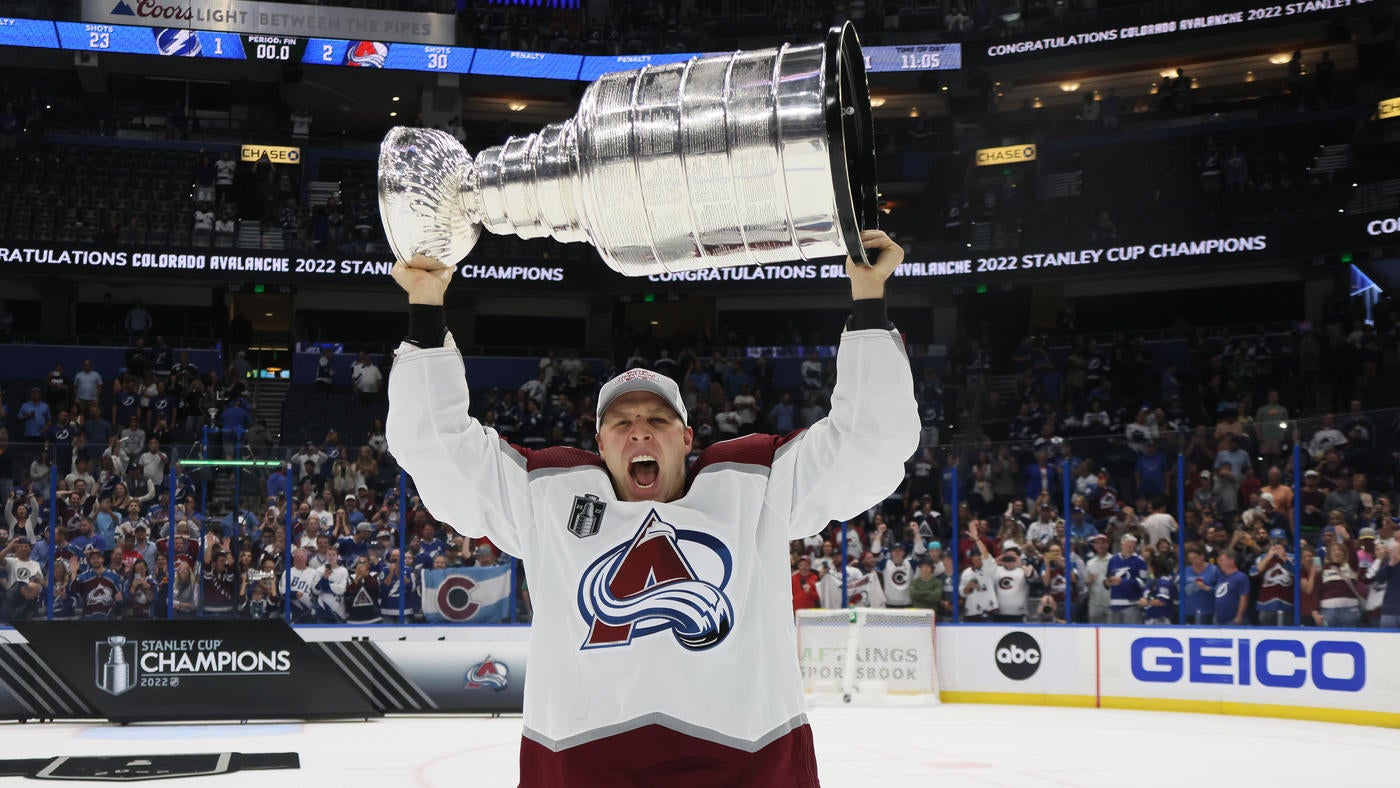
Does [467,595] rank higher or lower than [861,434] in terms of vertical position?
lower

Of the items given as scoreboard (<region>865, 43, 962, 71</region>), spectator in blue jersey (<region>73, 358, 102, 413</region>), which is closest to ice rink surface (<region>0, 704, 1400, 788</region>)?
spectator in blue jersey (<region>73, 358, 102, 413</region>)

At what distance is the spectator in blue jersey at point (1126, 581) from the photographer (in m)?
11.8

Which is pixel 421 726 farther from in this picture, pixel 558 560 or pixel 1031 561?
pixel 558 560

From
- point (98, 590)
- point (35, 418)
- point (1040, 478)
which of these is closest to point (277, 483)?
point (98, 590)

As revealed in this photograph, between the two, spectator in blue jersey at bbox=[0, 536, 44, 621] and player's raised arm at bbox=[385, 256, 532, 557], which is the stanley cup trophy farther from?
spectator in blue jersey at bbox=[0, 536, 44, 621]

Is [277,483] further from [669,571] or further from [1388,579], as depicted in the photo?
[669,571]

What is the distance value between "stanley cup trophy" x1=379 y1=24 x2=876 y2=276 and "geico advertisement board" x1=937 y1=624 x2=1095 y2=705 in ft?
35.2

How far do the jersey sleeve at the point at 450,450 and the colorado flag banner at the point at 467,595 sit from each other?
9569 millimetres

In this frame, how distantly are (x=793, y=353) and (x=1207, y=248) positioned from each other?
Answer: 7.01 metres

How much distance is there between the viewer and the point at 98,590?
11.3 m

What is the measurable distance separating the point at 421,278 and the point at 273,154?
25.2m

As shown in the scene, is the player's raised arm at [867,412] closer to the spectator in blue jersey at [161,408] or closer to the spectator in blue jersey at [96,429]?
the spectator in blue jersey at [96,429]

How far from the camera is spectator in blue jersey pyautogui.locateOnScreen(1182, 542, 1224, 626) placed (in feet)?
37.5

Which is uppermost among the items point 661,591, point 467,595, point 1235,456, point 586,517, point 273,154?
point 273,154
